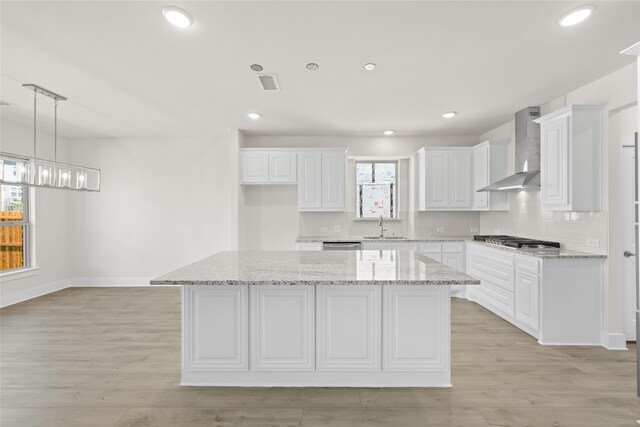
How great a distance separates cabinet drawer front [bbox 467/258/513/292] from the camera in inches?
167

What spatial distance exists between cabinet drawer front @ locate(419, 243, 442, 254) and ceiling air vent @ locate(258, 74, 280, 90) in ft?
10.7

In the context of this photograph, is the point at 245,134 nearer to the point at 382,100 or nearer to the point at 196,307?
the point at 382,100

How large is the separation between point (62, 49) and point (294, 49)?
1929 millimetres

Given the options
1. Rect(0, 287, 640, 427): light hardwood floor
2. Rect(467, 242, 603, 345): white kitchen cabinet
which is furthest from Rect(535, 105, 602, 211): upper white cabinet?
Rect(0, 287, 640, 427): light hardwood floor

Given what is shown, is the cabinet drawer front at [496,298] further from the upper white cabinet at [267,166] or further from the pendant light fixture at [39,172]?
the pendant light fixture at [39,172]

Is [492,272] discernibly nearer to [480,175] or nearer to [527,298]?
[527,298]

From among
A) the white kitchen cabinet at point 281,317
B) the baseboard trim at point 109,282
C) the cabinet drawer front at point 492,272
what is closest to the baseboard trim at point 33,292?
the baseboard trim at point 109,282

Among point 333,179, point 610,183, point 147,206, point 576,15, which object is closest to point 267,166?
point 333,179

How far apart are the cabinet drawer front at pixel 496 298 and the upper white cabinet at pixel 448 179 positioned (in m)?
1.42

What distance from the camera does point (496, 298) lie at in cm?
456

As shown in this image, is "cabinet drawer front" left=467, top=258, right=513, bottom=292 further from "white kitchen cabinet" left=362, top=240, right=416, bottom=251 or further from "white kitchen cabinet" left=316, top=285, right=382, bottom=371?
"white kitchen cabinet" left=316, top=285, right=382, bottom=371

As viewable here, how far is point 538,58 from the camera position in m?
3.12

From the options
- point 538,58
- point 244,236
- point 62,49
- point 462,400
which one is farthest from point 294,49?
point 244,236

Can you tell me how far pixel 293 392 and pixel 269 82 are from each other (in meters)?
2.87
